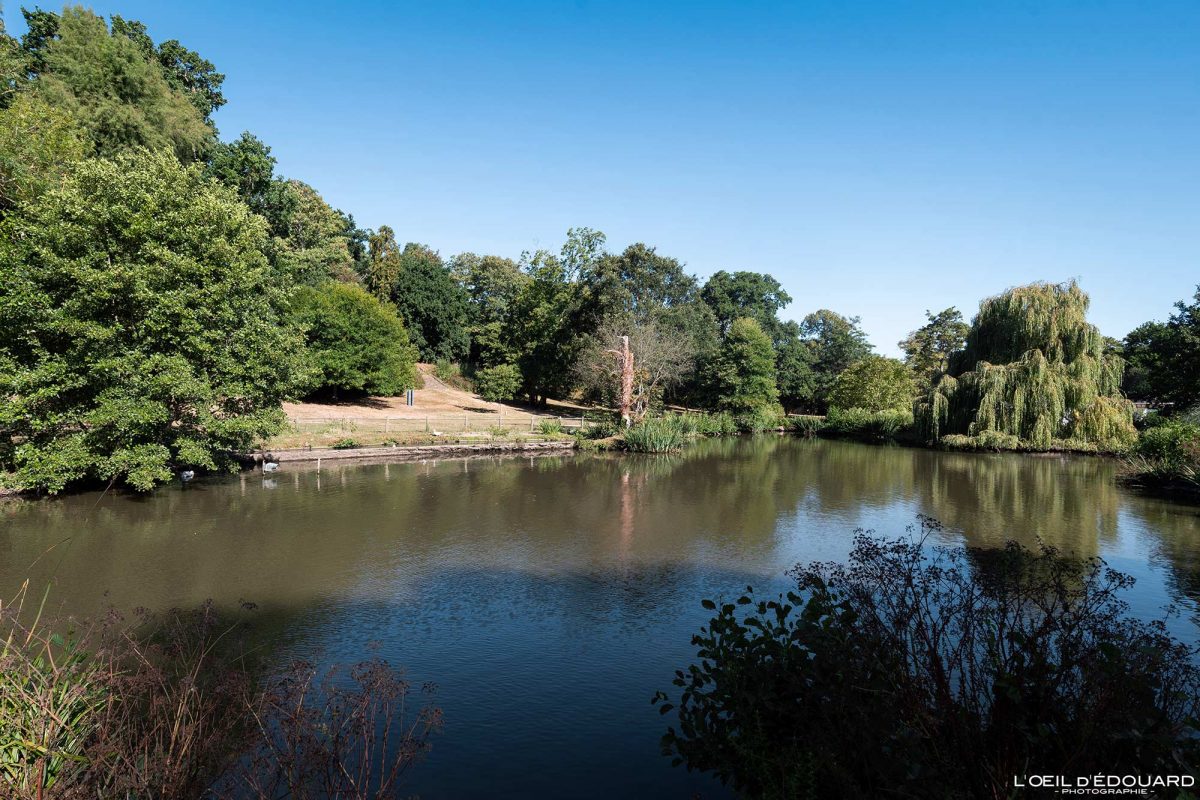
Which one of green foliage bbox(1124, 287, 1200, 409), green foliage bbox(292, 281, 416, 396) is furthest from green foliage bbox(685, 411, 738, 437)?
green foliage bbox(1124, 287, 1200, 409)

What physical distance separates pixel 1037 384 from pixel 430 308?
37.5 m

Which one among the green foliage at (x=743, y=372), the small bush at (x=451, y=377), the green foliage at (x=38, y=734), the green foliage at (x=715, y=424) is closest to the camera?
the green foliage at (x=38, y=734)

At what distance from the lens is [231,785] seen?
4461 millimetres

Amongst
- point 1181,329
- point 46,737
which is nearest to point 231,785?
point 46,737

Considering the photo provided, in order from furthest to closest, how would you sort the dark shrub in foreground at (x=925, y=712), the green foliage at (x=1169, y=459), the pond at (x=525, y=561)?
the green foliage at (x=1169, y=459) < the pond at (x=525, y=561) < the dark shrub in foreground at (x=925, y=712)

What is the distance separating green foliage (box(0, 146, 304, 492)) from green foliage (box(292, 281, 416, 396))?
56.3 ft

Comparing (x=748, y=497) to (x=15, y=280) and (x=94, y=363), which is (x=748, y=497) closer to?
(x=94, y=363)

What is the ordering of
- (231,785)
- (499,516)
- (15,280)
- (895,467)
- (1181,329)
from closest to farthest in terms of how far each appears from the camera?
(231,785), (15,280), (499,516), (895,467), (1181,329)

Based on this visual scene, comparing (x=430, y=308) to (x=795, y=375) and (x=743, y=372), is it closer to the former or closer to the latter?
(x=743, y=372)

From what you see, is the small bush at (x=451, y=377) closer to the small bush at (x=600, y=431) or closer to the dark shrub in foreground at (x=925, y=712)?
the small bush at (x=600, y=431)

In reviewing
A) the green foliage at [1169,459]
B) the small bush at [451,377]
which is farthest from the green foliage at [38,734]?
the small bush at [451,377]

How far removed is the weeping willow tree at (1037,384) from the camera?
89.6 ft

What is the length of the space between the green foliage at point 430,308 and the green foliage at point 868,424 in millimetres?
27352

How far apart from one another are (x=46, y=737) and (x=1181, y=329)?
37978mm
